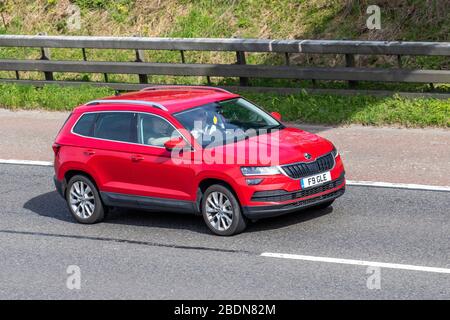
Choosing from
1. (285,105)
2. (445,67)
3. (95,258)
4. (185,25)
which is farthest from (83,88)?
(95,258)

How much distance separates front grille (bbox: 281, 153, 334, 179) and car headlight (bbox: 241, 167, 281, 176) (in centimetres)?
12

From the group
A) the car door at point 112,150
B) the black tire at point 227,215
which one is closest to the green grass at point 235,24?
the car door at point 112,150

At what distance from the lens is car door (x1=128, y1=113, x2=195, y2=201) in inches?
523

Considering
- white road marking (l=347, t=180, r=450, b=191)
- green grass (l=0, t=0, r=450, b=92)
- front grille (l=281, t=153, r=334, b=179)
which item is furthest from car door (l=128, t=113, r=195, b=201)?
green grass (l=0, t=0, r=450, b=92)

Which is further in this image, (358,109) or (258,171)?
(358,109)

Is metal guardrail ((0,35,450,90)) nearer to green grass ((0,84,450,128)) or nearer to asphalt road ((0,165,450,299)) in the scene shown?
green grass ((0,84,450,128))

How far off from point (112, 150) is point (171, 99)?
103 centimetres

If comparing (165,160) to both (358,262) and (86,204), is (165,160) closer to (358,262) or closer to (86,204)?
(86,204)

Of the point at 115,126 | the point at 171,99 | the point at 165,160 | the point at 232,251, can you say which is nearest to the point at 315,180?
the point at 232,251

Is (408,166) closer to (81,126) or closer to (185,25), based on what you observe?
(81,126)

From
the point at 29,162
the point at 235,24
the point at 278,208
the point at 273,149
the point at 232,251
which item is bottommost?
the point at 29,162

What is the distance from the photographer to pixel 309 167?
13.0m

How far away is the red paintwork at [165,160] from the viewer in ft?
42.2

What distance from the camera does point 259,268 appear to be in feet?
38.7
